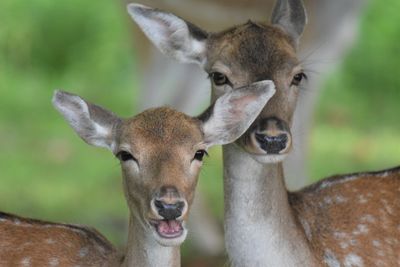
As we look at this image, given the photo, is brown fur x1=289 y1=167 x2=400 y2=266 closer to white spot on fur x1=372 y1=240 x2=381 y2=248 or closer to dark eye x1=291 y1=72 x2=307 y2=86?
white spot on fur x1=372 y1=240 x2=381 y2=248

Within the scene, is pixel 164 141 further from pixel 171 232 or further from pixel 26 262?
pixel 26 262

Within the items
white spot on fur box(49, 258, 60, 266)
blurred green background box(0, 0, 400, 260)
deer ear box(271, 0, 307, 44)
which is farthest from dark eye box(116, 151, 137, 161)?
blurred green background box(0, 0, 400, 260)

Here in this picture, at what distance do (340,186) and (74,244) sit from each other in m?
1.30

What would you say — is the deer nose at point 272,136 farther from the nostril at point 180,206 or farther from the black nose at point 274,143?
the nostril at point 180,206

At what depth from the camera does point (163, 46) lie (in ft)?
21.6

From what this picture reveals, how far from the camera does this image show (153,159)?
5.59m

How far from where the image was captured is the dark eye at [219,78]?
20.3 ft

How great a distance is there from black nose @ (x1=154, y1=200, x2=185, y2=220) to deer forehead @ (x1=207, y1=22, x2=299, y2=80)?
Answer: 3.12 ft

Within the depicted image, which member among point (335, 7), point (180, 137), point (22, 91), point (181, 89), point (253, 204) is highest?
point (180, 137)

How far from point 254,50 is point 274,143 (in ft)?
1.93

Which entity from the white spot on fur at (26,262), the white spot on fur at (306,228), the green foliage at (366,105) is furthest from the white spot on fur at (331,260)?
the green foliage at (366,105)

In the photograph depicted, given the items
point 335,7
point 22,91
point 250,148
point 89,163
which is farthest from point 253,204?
point 22,91

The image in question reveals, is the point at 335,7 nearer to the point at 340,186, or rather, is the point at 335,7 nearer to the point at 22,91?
the point at 340,186

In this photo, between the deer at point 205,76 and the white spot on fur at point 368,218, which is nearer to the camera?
the white spot on fur at point 368,218
